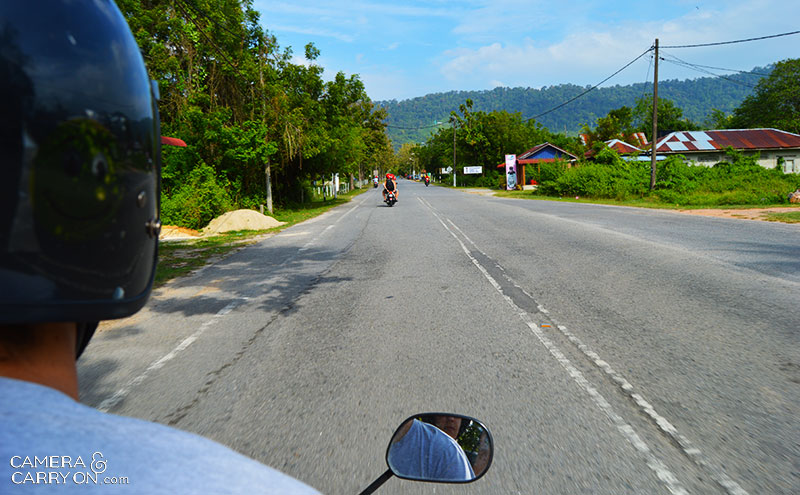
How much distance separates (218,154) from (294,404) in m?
20.4

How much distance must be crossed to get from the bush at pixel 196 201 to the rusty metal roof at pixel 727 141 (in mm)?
42637

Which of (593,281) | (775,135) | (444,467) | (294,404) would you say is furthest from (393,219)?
(775,135)

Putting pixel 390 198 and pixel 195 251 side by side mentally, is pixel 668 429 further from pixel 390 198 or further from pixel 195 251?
pixel 390 198

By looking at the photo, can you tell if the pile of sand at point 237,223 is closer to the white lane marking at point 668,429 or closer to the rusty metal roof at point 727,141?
the white lane marking at point 668,429

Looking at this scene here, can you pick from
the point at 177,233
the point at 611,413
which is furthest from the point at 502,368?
the point at 177,233

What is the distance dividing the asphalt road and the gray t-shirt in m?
2.10

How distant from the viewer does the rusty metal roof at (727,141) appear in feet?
160

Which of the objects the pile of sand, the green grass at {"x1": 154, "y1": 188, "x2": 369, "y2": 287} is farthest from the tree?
the green grass at {"x1": 154, "y1": 188, "x2": 369, "y2": 287}

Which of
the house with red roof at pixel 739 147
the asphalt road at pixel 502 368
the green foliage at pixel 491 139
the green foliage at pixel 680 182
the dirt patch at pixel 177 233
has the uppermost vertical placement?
the green foliage at pixel 491 139

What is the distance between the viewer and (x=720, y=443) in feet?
9.78

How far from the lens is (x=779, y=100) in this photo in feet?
226

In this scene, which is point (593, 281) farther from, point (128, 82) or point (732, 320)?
point (128, 82)

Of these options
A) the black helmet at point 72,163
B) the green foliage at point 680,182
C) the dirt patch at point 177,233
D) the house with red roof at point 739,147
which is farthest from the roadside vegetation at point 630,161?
the black helmet at point 72,163

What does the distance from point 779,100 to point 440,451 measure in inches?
3379
